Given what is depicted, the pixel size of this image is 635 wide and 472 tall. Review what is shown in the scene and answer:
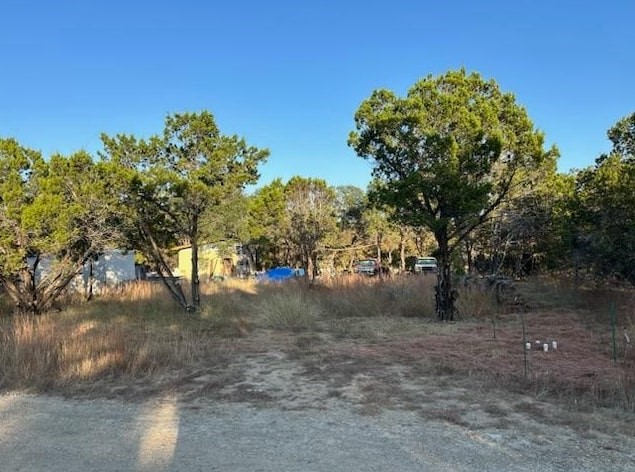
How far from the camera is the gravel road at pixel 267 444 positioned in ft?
12.9

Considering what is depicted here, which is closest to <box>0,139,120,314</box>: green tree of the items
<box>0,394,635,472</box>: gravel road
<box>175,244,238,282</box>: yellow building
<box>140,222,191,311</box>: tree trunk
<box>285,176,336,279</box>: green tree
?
<box>140,222,191,311</box>: tree trunk

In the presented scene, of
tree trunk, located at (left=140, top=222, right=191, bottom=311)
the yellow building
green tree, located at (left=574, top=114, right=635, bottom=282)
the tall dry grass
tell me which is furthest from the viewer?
the yellow building

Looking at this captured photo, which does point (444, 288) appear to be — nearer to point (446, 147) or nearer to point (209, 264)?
point (446, 147)

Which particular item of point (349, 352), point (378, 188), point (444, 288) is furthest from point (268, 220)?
point (349, 352)

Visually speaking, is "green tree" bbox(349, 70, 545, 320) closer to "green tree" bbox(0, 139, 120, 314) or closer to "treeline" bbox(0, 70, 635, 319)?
"treeline" bbox(0, 70, 635, 319)

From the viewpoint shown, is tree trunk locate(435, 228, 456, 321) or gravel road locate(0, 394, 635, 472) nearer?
gravel road locate(0, 394, 635, 472)

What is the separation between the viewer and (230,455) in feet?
13.6

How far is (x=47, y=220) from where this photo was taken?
510 inches

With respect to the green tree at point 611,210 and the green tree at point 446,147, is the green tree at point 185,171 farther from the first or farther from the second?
the green tree at point 611,210

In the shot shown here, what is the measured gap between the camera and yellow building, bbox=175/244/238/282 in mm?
33722

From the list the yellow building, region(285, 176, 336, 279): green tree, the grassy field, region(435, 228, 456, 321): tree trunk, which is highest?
region(285, 176, 336, 279): green tree

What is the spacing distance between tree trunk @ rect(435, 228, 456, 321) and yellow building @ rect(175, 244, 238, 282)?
21.0m

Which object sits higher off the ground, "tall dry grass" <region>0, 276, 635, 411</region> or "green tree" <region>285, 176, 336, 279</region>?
"green tree" <region>285, 176, 336, 279</region>

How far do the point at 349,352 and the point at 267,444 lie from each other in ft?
14.2
